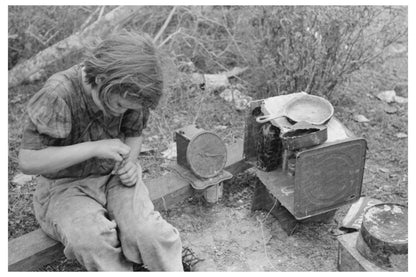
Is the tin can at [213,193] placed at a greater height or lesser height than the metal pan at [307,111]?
lesser

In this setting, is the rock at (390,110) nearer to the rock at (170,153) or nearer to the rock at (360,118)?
the rock at (360,118)

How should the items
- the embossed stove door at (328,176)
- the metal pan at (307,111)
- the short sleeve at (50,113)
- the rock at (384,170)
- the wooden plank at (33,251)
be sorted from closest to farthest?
the short sleeve at (50,113)
the wooden plank at (33,251)
the embossed stove door at (328,176)
the metal pan at (307,111)
the rock at (384,170)

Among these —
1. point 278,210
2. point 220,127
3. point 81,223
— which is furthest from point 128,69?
point 220,127

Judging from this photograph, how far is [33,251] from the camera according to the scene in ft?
9.00

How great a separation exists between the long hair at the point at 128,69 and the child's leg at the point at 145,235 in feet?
1.88

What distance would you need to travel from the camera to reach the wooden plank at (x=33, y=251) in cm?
272

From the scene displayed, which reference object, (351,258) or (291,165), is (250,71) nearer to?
(291,165)

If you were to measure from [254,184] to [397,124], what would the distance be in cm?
144

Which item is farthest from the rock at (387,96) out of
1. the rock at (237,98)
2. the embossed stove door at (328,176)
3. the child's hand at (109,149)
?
the child's hand at (109,149)

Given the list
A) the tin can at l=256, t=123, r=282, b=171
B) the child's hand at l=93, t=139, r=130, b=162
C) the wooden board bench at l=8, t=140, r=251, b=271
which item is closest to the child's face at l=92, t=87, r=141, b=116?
the child's hand at l=93, t=139, r=130, b=162

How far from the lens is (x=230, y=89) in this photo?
4551 mm

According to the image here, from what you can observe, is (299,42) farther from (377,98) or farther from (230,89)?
(377,98)

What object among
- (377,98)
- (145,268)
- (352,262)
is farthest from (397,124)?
(145,268)

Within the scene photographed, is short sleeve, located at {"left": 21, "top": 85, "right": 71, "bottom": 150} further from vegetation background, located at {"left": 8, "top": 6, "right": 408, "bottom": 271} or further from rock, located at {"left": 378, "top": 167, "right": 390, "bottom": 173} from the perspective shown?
rock, located at {"left": 378, "top": 167, "right": 390, "bottom": 173}
